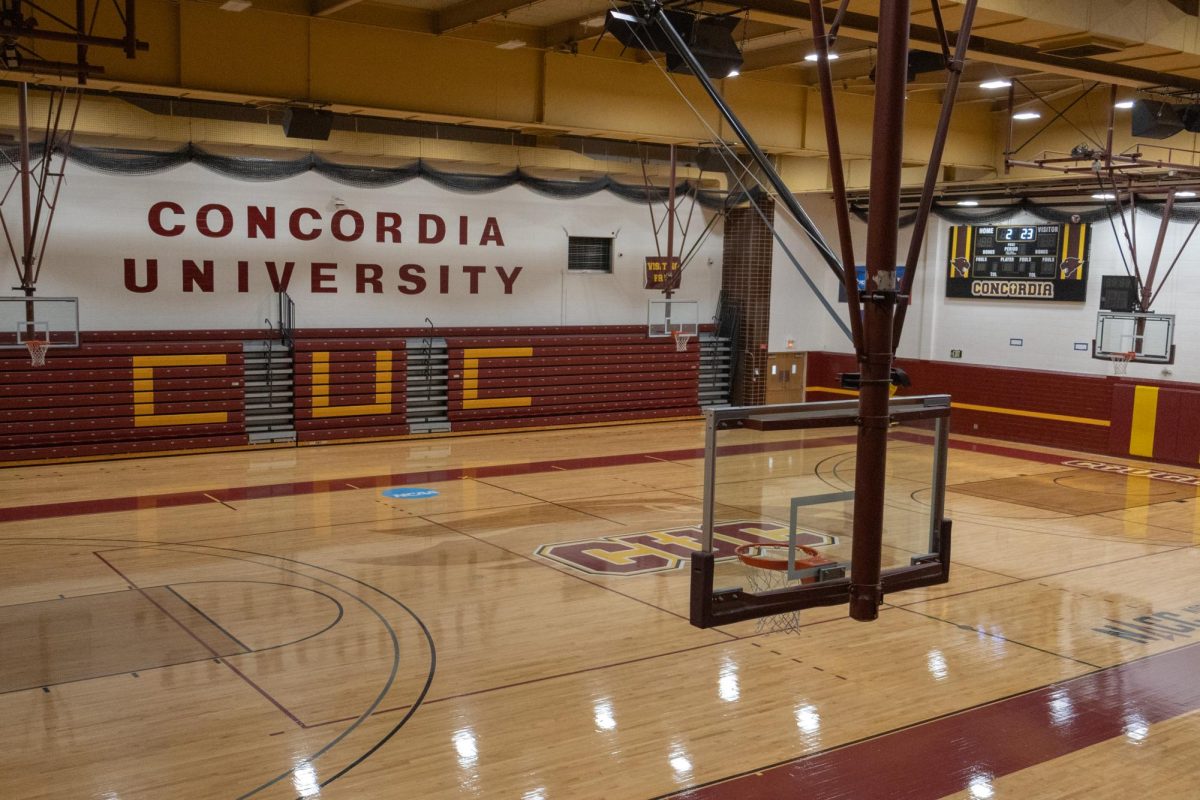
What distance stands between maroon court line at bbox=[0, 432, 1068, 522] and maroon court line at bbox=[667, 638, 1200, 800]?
3.75 metres

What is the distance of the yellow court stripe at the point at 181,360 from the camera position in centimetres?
1619

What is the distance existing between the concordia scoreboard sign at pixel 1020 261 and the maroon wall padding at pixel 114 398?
13.7m

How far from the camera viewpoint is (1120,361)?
18.2 meters

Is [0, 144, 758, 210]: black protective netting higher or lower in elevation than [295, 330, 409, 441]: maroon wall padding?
higher

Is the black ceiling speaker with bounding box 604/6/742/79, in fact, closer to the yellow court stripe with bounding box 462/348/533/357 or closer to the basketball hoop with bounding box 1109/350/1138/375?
the yellow court stripe with bounding box 462/348/533/357

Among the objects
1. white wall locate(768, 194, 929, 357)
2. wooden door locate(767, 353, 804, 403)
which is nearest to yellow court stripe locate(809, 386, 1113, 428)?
white wall locate(768, 194, 929, 357)

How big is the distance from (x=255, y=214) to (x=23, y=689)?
456 inches

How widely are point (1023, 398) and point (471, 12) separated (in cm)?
1222

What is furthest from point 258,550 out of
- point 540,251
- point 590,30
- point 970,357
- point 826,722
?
point 970,357

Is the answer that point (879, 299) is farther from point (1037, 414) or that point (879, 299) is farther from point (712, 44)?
point (1037, 414)

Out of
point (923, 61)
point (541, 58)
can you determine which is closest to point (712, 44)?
point (923, 61)

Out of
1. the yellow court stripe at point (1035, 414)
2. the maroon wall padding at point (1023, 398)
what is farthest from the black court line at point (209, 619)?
the yellow court stripe at point (1035, 414)

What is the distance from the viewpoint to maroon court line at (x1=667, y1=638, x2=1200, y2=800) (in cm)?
609

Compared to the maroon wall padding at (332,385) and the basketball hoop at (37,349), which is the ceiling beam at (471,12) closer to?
the maroon wall padding at (332,385)
